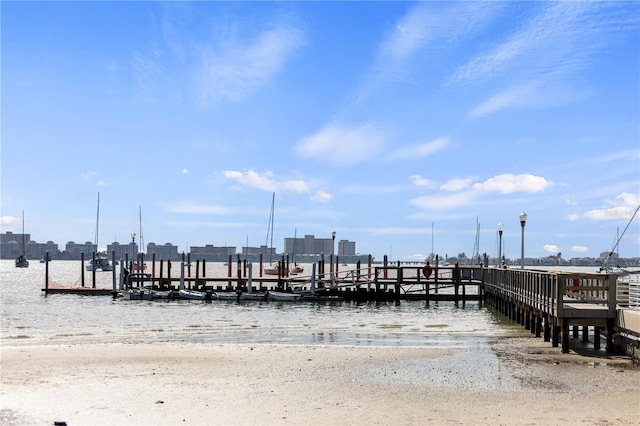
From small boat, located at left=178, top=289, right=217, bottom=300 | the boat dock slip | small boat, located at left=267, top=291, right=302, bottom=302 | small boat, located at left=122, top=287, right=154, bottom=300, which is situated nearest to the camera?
the boat dock slip

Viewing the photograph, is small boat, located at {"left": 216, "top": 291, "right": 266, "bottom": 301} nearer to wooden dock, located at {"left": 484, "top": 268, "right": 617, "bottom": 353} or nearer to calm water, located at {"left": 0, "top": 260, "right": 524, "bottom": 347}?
calm water, located at {"left": 0, "top": 260, "right": 524, "bottom": 347}

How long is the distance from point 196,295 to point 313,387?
34927 mm

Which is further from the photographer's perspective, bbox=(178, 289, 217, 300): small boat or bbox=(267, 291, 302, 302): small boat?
bbox=(178, 289, 217, 300): small boat

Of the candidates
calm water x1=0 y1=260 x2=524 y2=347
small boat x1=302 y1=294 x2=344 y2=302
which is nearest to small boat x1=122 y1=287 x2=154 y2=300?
calm water x1=0 y1=260 x2=524 y2=347

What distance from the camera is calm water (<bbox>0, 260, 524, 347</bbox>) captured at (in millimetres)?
25531

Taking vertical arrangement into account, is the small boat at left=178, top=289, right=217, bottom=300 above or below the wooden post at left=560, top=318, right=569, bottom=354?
below

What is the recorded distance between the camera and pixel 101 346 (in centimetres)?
2234

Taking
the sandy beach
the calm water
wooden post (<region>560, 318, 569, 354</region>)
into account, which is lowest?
the calm water

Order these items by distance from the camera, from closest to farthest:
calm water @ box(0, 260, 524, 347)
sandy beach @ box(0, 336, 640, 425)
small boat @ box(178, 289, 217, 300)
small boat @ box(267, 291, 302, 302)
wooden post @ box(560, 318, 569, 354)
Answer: sandy beach @ box(0, 336, 640, 425) → wooden post @ box(560, 318, 569, 354) → calm water @ box(0, 260, 524, 347) → small boat @ box(267, 291, 302, 302) → small boat @ box(178, 289, 217, 300)

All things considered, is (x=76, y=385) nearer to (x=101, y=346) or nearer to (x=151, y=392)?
(x=151, y=392)

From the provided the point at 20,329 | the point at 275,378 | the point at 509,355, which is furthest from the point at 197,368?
the point at 20,329

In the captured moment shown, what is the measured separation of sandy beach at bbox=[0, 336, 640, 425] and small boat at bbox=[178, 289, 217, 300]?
2673 centimetres

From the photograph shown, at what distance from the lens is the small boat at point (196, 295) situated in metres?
48.1

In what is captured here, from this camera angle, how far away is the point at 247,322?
3316 cm
